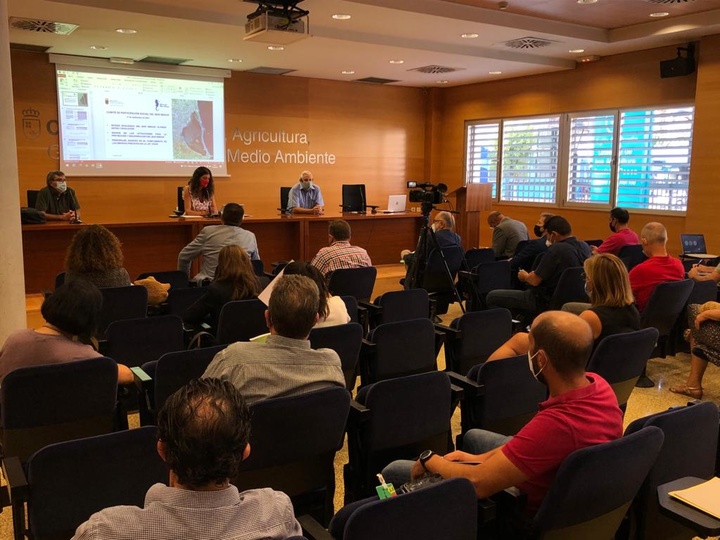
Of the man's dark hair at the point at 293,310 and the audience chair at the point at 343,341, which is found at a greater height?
the man's dark hair at the point at 293,310

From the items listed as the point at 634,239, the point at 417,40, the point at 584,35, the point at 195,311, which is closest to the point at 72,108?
the point at 417,40

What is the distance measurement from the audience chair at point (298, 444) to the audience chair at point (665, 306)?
3.12 metres

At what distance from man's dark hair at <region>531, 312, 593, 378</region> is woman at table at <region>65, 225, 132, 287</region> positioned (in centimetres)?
307

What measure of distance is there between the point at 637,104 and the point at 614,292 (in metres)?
6.14

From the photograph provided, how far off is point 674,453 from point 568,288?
130 inches

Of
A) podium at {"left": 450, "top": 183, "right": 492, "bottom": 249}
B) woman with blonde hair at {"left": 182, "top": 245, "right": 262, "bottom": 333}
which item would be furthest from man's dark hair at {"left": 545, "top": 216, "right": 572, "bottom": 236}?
podium at {"left": 450, "top": 183, "right": 492, "bottom": 249}

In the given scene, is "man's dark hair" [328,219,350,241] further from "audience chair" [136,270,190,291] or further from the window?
the window

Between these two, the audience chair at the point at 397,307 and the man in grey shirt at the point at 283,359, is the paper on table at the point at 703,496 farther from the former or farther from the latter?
the audience chair at the point at 397,307

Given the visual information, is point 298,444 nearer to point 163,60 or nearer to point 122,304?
point 122,304

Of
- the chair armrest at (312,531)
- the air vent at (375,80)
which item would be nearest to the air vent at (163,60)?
the air vent at (375,80)

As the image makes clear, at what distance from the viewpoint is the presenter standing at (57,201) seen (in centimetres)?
691

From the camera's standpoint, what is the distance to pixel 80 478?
184 cm

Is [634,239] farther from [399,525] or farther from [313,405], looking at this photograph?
[399,525]

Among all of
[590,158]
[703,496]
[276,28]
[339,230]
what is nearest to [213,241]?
[339,230]
